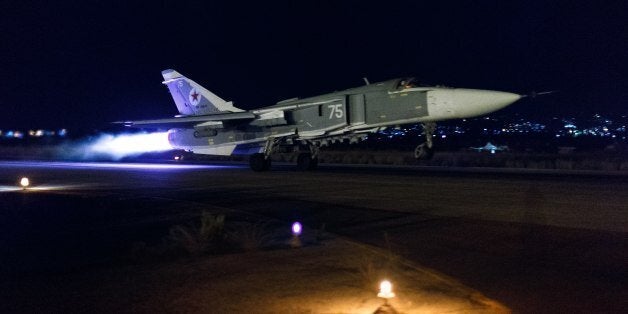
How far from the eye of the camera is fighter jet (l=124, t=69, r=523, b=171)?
2345 cm

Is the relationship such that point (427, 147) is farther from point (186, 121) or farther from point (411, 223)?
point (186, 121)

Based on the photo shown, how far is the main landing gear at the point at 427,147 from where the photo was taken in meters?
23.3

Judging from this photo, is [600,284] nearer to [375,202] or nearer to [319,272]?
[319,272]

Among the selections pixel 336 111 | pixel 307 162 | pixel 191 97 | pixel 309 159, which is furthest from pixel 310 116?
pixel 191 97

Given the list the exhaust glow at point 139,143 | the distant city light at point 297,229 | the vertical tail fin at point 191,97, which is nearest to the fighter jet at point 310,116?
the vertical tail fin at point 191,97

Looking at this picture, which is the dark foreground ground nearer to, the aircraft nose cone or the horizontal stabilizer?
the aircraft nose cone

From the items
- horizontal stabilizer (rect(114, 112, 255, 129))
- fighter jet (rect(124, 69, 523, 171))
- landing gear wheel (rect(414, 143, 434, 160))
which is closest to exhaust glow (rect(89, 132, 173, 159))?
horizontal stabilizer (rect(114, 112, 255, 129))

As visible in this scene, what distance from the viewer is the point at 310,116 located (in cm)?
2753

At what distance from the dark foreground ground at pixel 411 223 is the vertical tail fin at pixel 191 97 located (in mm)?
9319

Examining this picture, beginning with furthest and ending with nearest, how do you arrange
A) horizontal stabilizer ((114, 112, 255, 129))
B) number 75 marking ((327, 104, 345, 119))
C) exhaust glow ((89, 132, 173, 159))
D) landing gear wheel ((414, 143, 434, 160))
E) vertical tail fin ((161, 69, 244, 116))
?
1. exhaust glow ((89, 132, 173, 159))
2. vertical tail fin ((161, 69, 244, 116))
3. horizontal stabilizer ((114, 112, 255, 129))
4. number 75 marking ((327, 104, 345, 119))
5. landing gear wheel ((414, 143, 434, 160))

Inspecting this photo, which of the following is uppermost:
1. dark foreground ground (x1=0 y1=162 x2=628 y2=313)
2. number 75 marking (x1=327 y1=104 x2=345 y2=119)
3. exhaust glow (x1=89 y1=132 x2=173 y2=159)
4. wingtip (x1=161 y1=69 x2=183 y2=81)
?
wingtip (x1=161 y1=69 x2=183 y2=81)

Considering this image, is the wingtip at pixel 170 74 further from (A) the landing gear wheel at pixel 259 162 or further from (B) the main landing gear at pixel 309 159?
(B) the main landing gear at pixel 309 159

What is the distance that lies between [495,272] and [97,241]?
263 inches

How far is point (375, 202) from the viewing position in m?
16.2
